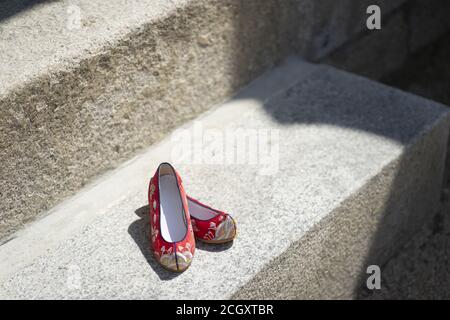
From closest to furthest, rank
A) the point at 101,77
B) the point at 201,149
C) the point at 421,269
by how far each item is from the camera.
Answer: the point at 101,77
the point at 201,149
the point at 421,269

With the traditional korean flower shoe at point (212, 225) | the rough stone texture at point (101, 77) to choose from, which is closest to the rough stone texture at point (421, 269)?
the traditional korean flower shoe at point (212, 225)

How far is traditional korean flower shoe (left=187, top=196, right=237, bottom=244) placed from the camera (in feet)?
6.40

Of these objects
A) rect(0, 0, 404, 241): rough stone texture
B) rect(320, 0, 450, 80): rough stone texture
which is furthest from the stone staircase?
rect(320, 0, 450, 80): rough stone texture

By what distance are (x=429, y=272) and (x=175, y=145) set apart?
0.96 m

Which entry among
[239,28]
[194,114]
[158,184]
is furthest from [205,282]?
[239,28]

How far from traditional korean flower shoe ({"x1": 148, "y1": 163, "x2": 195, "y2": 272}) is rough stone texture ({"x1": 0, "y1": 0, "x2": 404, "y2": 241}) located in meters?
0.25

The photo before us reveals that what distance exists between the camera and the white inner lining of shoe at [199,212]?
2027 mm

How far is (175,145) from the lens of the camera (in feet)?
7.80

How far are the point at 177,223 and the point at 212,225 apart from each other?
0.12m

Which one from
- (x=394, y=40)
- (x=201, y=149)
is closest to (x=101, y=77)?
(x=201, y=149)

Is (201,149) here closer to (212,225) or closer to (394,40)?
(212,225)

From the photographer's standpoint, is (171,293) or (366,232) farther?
(366,232)

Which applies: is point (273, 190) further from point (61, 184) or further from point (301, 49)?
point (301, 49)

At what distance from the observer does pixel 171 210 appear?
6.75 feet
